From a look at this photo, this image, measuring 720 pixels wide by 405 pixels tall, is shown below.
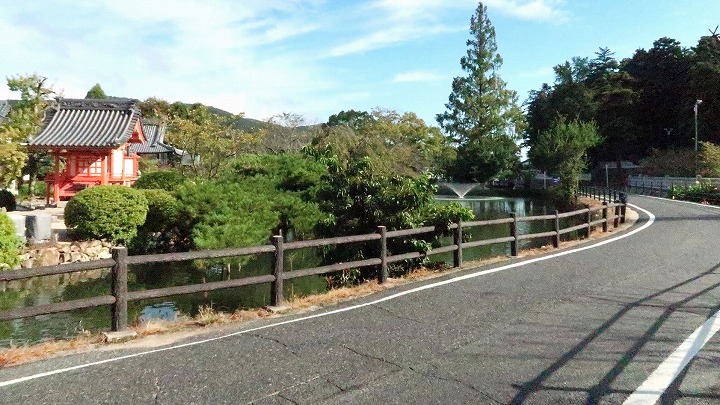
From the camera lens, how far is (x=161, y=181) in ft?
70.1

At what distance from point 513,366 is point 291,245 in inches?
150

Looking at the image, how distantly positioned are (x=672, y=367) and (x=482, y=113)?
169ft

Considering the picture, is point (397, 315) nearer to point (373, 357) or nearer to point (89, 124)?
point (373, 357)

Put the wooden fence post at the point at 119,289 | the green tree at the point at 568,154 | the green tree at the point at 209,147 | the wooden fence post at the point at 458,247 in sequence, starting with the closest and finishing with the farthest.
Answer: the wooden fence post at the point at 119,289
the wooden fence post at the point at 458,247
the green tree at the point at 209,147
the green tree at the point at 568,154

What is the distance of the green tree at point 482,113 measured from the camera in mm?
53188

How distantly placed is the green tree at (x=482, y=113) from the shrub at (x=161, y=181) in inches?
1391

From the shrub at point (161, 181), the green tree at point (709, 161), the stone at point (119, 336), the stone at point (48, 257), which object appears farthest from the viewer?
the green tree at point (709, 161)

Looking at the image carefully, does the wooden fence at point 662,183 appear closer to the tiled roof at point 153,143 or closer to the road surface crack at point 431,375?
the road surface crack at point 431,375

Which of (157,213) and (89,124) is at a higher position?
(89,124)

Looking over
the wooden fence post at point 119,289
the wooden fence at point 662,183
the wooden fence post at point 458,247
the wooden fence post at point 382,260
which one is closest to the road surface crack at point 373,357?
the wooden fence post at point 119,289

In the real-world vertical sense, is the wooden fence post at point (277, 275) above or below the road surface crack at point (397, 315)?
above

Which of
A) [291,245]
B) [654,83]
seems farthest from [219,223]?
[654,83]

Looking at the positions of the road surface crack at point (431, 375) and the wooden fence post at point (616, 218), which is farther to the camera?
the wooden fence post at point (616, 218)

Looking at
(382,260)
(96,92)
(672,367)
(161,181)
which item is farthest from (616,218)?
(96,92)
